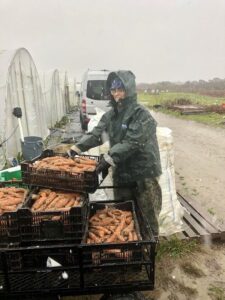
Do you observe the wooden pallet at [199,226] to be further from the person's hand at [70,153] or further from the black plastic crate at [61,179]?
the black plastic crate at [61,179]

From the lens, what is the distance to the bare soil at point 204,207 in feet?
13.4

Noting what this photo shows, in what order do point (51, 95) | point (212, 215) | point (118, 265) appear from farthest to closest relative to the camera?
1. point (51, 95)
2. point (212, 215)
3. point (118, 265)

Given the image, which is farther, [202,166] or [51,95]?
[51,95]

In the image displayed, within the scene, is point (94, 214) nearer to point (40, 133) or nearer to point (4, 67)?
point (4, 67)

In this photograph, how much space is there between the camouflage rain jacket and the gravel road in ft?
8.64

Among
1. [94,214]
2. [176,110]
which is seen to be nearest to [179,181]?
[94,214]

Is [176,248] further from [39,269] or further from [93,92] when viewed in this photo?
[93,92]

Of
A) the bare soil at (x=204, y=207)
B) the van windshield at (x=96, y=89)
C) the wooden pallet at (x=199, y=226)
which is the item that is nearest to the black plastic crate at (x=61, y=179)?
the bare soil at (x=204, y=207)

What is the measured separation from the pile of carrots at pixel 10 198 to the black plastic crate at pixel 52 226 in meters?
0.43

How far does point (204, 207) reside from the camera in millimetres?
6590

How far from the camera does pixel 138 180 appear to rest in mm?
3871

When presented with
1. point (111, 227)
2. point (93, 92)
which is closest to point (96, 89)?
point (93, 92)

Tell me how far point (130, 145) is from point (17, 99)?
7800mm

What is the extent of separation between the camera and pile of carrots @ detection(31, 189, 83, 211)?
2.95m
